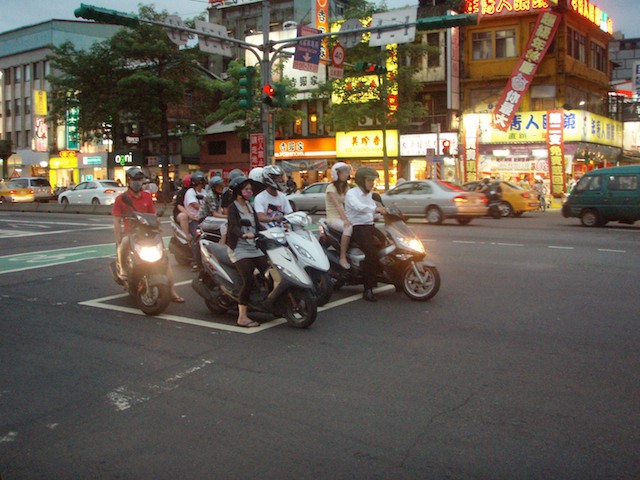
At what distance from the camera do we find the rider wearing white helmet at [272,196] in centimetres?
816

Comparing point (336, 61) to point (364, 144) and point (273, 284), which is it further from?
point (364, 144)

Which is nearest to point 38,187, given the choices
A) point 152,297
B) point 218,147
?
point 218,147

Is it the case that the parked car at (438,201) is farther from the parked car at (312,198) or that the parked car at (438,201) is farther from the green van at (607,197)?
the parked car at (312,198)

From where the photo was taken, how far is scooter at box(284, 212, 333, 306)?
7323mm

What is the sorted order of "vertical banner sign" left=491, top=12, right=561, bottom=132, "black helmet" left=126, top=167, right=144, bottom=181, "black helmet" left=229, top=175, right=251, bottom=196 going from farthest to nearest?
"vertical banner sign" left=491, top=12, right=561, bottom=132
"black helmet" left=126, top=167, right=144, bottom=181
"black helmet" left=229, top=175, right=251, bottom=196

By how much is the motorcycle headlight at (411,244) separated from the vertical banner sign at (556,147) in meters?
30.2

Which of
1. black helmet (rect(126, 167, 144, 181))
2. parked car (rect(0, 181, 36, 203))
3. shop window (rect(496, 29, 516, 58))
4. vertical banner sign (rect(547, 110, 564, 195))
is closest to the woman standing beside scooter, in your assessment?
black helmet (rect(126, 167, 144, 181))

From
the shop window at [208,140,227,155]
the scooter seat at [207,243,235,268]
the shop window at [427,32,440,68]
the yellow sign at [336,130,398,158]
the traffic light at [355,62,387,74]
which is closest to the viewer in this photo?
the scooter seat at [207,243,235,268]

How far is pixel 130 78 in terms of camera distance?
1494 inches

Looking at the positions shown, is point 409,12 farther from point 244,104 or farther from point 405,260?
point 405,260

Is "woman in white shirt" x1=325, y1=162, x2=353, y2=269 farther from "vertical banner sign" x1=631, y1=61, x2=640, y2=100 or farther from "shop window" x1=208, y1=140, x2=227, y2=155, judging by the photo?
"shop window" x1=208, y1=140, x2=227, y2=155

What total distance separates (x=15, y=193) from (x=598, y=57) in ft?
121

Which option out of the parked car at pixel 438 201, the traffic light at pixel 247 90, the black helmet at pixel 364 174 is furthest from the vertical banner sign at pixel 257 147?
the black helmet at pixel 364 174

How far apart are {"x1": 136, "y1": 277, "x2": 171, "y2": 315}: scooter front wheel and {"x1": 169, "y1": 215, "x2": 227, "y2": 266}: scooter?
289cm
